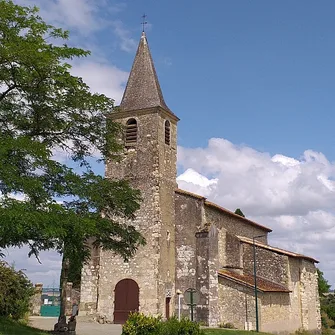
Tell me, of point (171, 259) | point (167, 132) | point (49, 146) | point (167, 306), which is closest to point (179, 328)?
point (49, 146)

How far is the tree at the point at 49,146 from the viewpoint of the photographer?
1290cm

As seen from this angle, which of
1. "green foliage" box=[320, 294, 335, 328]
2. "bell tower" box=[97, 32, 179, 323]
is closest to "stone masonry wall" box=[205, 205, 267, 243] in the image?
"bell tower" box=[97, 32, 179, 323]

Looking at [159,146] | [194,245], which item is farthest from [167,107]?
[194,245]

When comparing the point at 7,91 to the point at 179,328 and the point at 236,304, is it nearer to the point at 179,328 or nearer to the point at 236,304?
the point at 179,328

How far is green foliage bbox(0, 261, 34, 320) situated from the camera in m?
20.3

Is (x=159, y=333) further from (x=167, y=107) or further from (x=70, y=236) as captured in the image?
(x=167, y=107)

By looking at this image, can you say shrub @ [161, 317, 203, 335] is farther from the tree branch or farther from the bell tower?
the bell tower

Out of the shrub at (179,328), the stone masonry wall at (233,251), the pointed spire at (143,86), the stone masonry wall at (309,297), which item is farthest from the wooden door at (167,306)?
the shrub at (179,328)

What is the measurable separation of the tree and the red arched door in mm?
9219

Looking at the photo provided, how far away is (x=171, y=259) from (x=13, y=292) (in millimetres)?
10087

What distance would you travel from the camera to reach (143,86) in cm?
3073

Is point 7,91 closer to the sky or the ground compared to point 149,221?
closer to the sky

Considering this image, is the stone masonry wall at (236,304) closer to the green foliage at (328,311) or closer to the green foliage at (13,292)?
the green foliage at (13,292)

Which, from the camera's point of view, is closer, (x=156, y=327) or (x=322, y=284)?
(x=156, y=327)
